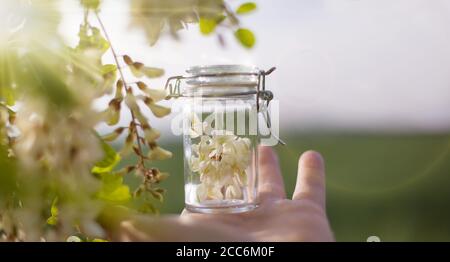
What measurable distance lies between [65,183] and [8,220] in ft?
0.46

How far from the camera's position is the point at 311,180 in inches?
42.9

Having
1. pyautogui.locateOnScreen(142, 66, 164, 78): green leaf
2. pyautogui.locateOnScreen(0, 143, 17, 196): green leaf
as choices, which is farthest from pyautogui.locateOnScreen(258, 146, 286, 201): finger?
pyautogui.locateOnScreen(0, 143, 17, 196): green leaf

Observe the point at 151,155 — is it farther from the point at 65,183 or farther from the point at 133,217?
the point at 65,183

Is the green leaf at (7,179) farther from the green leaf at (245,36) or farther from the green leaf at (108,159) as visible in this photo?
the green leaf at (245,36)

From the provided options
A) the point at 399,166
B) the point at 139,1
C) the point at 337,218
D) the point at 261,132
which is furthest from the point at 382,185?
the point at 139,1

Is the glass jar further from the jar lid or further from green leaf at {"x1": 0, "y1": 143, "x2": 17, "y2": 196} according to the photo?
green leaf at {"x1": 0, "y1": 143, "x2": 17, "y2": 196}

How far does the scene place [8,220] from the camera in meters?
0.51

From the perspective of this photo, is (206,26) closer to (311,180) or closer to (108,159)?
(108,159)

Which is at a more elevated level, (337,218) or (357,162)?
(357,162)

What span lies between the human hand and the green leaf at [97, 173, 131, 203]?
0.03 m

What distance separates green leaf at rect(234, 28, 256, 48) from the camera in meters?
0.66

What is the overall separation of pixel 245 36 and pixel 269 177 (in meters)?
0.58

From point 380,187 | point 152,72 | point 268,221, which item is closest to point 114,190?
point 152,72

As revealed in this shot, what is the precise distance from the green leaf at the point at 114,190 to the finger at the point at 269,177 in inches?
18.9
